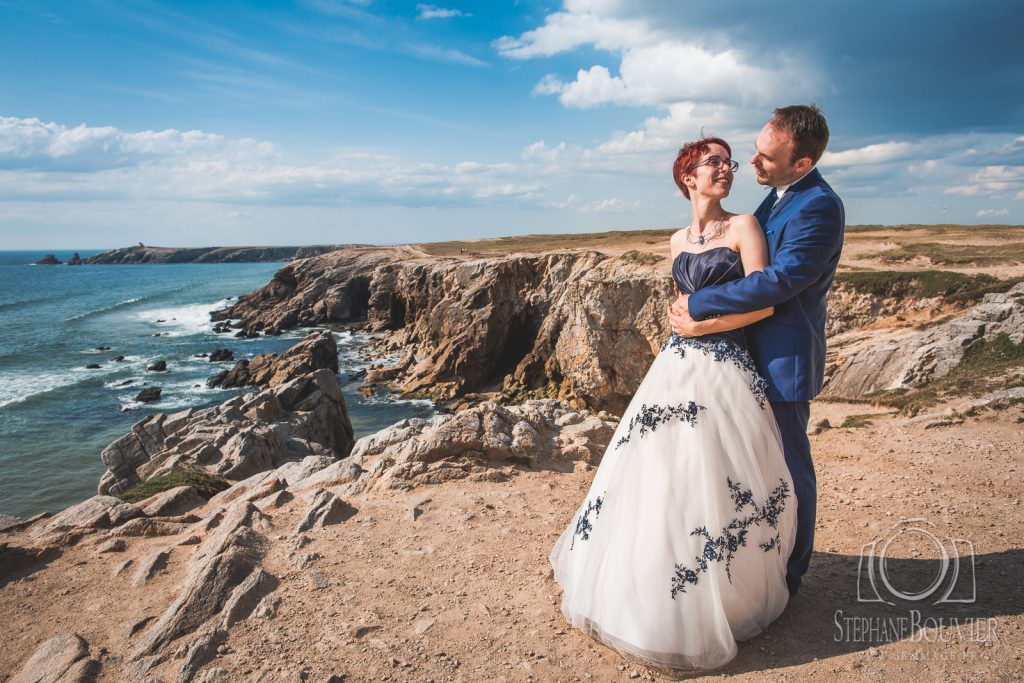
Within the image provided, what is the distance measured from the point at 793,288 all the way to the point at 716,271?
589mm

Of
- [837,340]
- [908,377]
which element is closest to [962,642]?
[908,377]

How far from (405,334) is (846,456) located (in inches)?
1802

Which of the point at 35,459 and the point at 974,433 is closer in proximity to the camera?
the point at 974,433

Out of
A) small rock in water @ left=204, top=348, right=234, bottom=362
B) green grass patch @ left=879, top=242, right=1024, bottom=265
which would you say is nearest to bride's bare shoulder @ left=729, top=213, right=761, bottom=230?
green grass patch @ left=879, top=242, right=1024, bottom=265

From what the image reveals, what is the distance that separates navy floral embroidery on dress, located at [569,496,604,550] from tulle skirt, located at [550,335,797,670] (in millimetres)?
130

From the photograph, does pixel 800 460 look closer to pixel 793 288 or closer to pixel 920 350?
pixel 793 288

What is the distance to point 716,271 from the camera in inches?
180

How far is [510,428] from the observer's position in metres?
10.3

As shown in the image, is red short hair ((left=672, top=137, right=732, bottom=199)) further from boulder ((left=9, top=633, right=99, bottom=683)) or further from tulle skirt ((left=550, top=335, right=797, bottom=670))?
boulder ((left=9, top=633, right=99, bottom=683))

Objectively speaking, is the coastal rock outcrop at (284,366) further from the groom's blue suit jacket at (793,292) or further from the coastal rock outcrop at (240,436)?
the groom's blue suit jacket at (793,292)

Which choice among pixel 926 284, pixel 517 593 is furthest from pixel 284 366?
pixel 517 593

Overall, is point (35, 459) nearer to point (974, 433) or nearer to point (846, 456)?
point (846, 456)

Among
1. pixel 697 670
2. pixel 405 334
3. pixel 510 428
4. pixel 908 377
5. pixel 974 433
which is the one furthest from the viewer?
pixel 405 334

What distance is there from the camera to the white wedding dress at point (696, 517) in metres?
4.19
